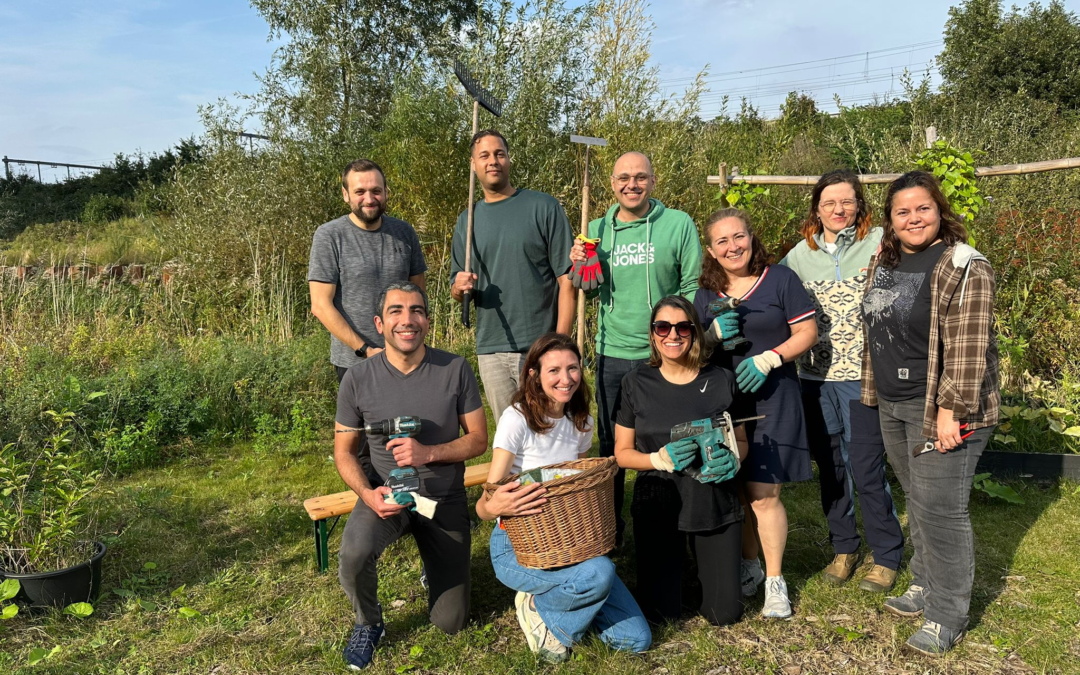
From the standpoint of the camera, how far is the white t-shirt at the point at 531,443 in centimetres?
296

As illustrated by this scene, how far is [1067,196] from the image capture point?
6664 millimetres

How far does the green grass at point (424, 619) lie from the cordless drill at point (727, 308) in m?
1.17

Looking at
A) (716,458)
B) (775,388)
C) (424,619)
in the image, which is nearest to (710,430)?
(716,458)

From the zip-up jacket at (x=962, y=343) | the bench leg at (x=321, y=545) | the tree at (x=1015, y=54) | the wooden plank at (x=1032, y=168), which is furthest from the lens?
the tree at (x=1015, y=54)

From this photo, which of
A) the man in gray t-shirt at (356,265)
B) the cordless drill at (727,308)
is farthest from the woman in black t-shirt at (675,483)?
the man in gray t-shirt at (356,265)

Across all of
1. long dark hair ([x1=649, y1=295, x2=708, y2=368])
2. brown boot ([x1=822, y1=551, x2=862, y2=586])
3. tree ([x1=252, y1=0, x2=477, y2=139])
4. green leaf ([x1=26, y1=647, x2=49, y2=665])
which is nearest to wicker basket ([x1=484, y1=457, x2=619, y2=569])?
long dark hair ([x1=649, y1=295, x2=708, y2=368])

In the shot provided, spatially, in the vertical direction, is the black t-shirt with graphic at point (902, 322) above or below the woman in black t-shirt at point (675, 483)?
above

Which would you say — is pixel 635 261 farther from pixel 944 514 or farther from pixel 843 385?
pixel 944 514

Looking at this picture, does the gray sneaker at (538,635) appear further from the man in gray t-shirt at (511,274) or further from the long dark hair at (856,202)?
the long dark hair at (856,202)

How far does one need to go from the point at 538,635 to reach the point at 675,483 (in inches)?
32.2

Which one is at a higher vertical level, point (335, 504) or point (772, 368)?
point (772, 368)

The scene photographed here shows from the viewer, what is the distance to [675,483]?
3062mm

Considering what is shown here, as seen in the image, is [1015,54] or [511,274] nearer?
[511,274]

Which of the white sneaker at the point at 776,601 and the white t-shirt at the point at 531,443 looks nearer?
the white t-shirt at the point at 531,443
